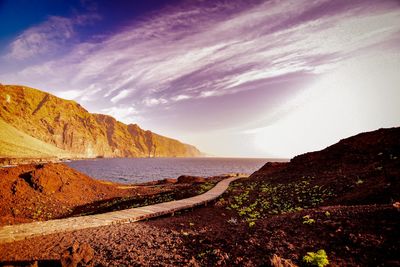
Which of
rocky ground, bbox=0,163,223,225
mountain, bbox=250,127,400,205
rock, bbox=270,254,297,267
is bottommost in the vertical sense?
rocky ground, bbox=0,163,223,225

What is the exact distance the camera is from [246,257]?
5.87 m

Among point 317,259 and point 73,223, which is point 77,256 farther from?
point 317,259

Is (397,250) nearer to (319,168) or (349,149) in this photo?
(319,168)

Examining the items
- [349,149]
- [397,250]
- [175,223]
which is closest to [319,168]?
[349,149]

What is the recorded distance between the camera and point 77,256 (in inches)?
246

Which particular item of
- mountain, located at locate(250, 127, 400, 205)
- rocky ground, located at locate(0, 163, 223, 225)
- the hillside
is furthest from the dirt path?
the hillside

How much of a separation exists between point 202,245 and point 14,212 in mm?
16425

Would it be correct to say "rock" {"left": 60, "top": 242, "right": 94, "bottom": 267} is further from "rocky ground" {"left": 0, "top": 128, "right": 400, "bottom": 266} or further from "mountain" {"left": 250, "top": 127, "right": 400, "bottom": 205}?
"mountain" {"left": 250, "top": 127, "right": 400, "bottom": 205}

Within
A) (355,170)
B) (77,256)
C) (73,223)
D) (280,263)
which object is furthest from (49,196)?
(355,170)

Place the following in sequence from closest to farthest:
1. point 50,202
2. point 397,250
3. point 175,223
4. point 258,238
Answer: point 397,250
point 258,238
point 175,223
point 50,202

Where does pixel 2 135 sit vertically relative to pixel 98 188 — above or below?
above

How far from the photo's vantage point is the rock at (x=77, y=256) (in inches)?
234

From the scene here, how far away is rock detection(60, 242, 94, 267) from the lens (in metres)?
5.95

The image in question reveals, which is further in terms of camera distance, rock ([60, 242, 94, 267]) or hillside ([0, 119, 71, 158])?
hillside ([0, 119, 71, 158])
